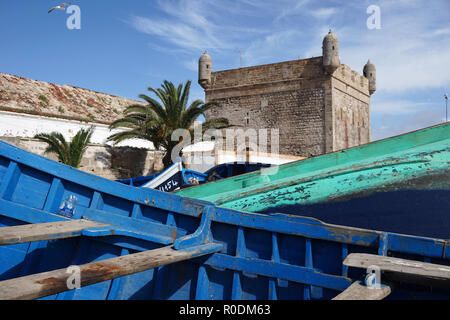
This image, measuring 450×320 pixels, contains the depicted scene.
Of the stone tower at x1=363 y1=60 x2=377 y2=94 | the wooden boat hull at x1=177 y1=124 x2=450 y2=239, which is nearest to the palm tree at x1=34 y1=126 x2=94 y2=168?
the wooden boat hull at x1=177 y1=124 x2=450 y2=239

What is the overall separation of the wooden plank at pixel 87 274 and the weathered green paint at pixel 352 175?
55.6 inches

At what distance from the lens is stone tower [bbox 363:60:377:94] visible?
22359 millimetres

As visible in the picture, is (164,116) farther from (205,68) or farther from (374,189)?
(374,189)

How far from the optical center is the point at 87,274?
201 centimetres

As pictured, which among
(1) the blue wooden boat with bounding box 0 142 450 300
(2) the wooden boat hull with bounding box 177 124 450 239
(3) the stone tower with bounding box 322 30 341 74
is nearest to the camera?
(1) the blue wooden boat with bounding box 0 142 450 300

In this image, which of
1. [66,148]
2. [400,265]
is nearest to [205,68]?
[66,148]

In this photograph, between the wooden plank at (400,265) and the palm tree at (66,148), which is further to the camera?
the palm tree at (66,148)

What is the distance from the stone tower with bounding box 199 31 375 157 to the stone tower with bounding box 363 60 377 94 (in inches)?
56.0

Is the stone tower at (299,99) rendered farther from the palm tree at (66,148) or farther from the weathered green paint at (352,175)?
the weathered green paint at (352,175)

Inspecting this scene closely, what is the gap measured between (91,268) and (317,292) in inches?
65.5

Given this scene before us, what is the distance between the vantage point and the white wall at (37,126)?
42.1ft

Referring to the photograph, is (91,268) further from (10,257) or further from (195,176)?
(195,176)

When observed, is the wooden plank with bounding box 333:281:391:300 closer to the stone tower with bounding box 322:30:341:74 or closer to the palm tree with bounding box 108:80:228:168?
the palm tree with bounding box 108:80:228:168

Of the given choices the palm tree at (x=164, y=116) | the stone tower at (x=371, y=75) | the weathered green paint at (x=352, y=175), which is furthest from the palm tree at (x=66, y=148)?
the stone tower at (x=371, y=75)
